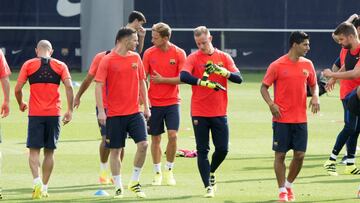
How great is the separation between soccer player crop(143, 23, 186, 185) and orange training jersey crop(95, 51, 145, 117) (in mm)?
1648

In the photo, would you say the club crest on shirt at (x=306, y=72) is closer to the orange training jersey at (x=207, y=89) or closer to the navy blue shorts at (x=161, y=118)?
the orange training jersey at (x=207, y=89)

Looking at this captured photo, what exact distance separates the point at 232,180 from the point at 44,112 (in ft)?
10.6

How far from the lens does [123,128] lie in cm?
1428

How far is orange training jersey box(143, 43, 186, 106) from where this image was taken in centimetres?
1602

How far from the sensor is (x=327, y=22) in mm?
42469

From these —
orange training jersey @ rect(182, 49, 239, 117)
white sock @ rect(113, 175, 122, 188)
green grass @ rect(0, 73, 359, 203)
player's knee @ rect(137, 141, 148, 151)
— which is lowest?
green grass @ rect(0, 73, 359, 203)

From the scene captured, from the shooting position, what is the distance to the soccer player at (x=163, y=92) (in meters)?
15.9

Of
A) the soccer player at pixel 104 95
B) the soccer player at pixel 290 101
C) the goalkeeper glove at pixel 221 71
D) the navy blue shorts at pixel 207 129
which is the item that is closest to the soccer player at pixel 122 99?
the soccer player at pixel 104 95

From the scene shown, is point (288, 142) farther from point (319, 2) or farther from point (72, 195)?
point (319, 2)

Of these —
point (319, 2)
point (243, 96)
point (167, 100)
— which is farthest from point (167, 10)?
point (167, 100)

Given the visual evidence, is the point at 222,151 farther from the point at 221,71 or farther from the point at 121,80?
the point at 121,80

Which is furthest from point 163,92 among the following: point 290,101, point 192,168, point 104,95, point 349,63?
point 290,101

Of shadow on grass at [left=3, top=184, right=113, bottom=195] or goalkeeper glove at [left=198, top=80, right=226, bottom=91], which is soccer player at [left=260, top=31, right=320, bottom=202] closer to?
goalkeeper glove at [left=198, top=80, right=226, bottom=91]

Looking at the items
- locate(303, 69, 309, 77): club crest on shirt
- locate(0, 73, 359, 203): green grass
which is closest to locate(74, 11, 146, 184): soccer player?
locate(0, 73, 359, 203): green grass
